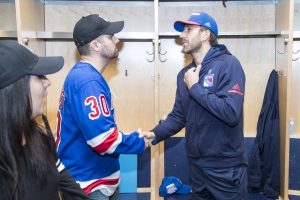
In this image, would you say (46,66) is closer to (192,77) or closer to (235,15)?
(192,77)

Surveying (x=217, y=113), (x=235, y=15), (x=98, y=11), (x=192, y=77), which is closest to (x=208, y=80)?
(x=192, y=77)

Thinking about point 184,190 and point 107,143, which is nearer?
point 107,143

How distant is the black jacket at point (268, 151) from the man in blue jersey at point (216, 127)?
996mm

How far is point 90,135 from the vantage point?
1.33m

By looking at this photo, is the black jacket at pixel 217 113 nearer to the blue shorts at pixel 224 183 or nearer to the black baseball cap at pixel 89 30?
the blue shorts at pixel 224 183

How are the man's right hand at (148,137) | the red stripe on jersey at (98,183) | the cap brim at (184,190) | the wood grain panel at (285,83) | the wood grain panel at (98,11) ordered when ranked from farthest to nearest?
the wood grain panel at (98,11) < the cap brim at (184,190) < the wood grain panel at (285,83) < the man's right hand at (148,137) < the red stripe on jersey at (98,183)

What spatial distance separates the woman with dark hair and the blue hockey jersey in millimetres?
357

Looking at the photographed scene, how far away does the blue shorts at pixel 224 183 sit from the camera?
154 cm

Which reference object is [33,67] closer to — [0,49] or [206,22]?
[0,49]

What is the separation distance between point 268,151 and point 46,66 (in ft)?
6.89

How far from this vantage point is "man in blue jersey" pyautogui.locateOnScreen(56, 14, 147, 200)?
4.37 feet

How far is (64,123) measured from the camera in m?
1.45

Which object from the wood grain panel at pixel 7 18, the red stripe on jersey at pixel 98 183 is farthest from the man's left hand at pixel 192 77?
the wood grain panel at pixel 7 18

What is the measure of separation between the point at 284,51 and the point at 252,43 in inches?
14.5
